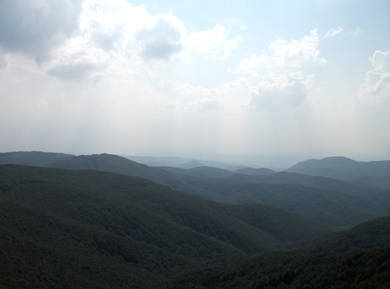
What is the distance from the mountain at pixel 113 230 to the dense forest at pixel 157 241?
19 cm

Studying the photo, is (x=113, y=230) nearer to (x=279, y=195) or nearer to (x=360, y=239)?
(x=360, y=239)

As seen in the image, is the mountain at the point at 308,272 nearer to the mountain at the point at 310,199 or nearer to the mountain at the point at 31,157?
the mountain at the point at 310,199

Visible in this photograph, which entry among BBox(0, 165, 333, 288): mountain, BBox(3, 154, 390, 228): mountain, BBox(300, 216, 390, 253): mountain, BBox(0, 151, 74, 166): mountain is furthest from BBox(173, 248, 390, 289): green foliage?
BBox(0, 151, 74, 166): mountain

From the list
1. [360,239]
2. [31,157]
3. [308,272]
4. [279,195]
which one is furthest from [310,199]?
[31,157]

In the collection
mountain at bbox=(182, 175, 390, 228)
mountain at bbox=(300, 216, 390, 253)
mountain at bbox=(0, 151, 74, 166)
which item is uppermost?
mountain at bbox=(0, 151, 74, 166)

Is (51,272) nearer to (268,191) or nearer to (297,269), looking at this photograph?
(297,269)

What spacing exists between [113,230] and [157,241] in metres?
9.01

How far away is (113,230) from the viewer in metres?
47.5

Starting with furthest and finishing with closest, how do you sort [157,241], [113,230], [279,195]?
1. [279,195]
2. [157,241]
3. [113,230]

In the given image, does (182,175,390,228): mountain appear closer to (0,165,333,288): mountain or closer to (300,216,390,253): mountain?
(0,165,333,288): mountain

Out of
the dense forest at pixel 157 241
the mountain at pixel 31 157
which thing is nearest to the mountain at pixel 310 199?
the dense forest at pixel 157 241

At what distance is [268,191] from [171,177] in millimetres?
55948

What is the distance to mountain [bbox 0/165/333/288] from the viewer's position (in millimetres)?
28188

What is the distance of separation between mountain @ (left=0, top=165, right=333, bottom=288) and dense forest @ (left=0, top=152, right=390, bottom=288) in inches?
7.3
